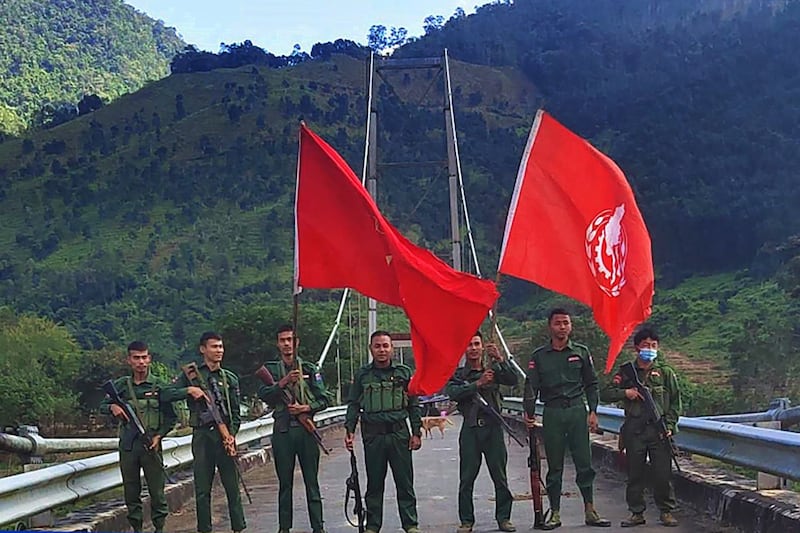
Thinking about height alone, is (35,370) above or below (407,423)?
below

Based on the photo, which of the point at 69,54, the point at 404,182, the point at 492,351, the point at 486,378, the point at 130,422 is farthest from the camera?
the point at 69,54

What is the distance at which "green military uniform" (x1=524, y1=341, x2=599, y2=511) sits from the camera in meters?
7.93

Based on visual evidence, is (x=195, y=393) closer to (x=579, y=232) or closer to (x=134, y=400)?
(x=134, y=400)

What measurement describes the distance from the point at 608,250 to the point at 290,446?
2.53 meters

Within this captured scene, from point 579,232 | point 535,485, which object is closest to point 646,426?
point 535,485

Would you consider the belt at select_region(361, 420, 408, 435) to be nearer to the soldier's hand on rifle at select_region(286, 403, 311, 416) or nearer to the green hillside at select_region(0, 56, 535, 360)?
the soldier's hand on rifle at select_region(286, 403, 311, 416)

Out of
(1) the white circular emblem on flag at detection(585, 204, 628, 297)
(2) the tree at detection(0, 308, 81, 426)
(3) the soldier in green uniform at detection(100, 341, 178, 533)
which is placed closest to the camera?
(3) the soldier in green uniform at detection(100, 341, 178, 533)

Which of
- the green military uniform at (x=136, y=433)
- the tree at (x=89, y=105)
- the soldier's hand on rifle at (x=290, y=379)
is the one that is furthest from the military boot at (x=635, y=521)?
the tree at (x=89, y=105)

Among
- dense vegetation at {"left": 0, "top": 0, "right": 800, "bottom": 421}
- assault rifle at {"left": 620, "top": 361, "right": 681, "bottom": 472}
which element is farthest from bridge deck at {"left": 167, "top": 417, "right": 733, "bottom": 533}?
dense vegetation at {"left": 0, "top": 0, "right": 800, "bottom": 421}

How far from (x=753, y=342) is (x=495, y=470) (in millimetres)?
28372

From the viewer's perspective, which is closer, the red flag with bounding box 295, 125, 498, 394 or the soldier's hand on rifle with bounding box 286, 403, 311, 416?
the red flag with bounding box 295, 125, 498, 394

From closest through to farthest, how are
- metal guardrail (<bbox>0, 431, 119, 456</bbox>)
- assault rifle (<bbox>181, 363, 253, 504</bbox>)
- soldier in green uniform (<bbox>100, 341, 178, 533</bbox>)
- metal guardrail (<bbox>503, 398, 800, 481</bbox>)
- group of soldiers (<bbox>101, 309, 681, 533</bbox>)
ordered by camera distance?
1. metal guardrail (<bbox>503, 398, 800, 481</bbox>)
2. metal guardrail (<bbox>0, 431, 119, 456</bbox>)
3. soldier in green uniform (<bbox>100, 341, 178, 533</bbox>)
4. assault rifle (<bbox>181, 363, 253, 504</bbox>)
5. group of soldiers (<bbox>101, 309, 681, 533</bbox>)

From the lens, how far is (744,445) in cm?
751

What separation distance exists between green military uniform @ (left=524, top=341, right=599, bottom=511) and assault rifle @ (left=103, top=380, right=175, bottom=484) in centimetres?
256
